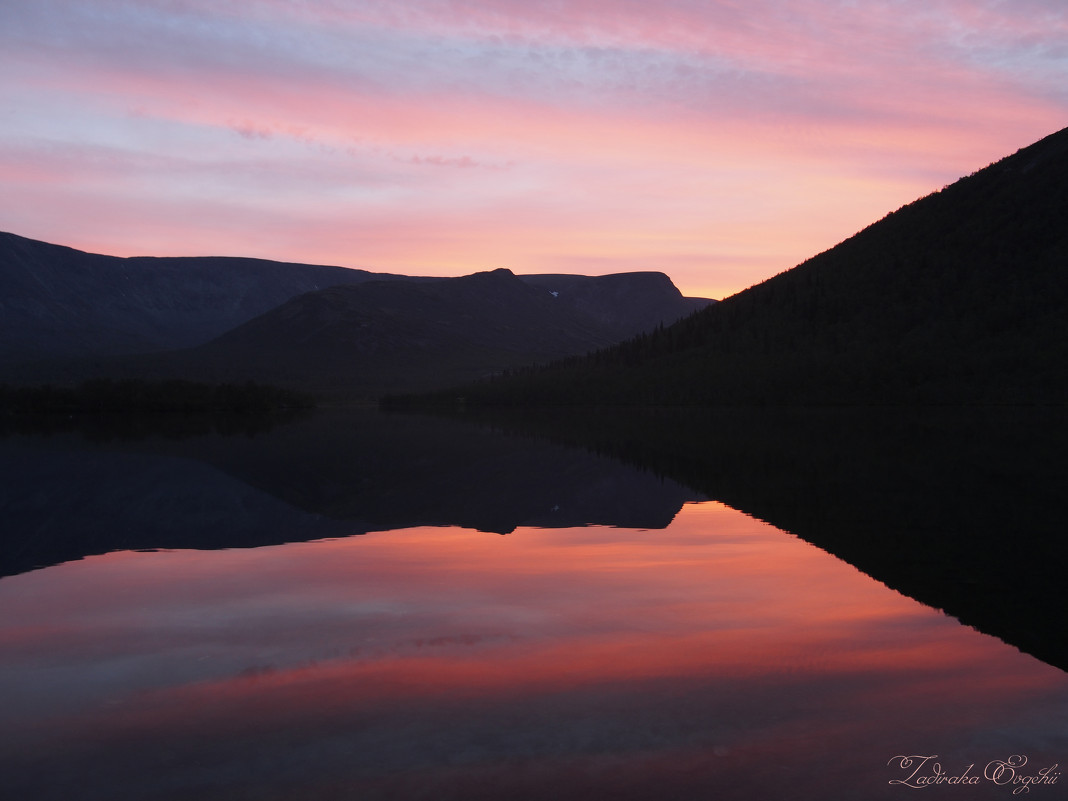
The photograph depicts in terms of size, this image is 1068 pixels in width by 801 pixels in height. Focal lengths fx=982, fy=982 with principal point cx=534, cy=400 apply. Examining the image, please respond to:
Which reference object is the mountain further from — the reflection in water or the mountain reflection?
the reflection in water

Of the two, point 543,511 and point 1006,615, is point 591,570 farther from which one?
point 543,511

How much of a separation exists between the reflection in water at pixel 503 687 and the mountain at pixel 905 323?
96.2 metres

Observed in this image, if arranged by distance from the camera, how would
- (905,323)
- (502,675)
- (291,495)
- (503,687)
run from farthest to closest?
(905,323), (291,495), (502,675), (503,687)

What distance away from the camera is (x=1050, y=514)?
20.9 meters

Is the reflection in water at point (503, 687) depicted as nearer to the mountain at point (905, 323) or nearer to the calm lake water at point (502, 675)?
the calm lake water at point (502, 675)

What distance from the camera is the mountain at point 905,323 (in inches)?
4365

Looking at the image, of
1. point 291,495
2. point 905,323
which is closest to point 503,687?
point 291,495

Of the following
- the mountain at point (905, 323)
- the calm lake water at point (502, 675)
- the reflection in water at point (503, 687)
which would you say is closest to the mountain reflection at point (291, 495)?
the calm lake water at point (502, 675)

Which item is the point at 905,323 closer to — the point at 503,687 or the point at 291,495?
the point at 291,495

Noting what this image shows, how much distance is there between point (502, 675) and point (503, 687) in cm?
41

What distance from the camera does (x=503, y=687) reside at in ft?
32.1

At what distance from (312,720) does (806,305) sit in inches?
5404

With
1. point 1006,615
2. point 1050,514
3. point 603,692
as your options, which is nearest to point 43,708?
point 603,692

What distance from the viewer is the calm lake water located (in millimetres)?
7777
